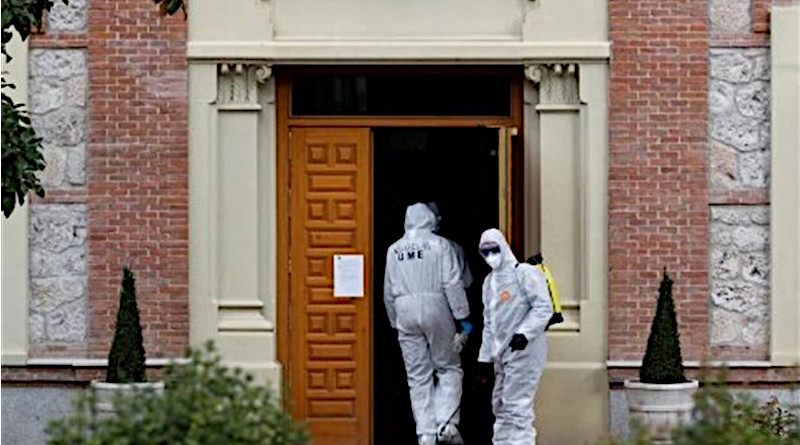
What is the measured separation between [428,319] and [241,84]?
237 cm

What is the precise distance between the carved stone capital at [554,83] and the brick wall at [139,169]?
9.04 ft

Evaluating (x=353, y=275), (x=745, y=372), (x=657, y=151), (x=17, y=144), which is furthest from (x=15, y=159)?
(x=745, y=372)

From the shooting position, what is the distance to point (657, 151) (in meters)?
17.5

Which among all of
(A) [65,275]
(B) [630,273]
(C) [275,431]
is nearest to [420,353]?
(B) [630,273]

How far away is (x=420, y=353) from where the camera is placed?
17.5 meters

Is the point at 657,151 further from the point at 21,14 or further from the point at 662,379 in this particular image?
the point at 21,14

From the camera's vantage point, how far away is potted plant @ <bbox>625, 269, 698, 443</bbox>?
650 inches

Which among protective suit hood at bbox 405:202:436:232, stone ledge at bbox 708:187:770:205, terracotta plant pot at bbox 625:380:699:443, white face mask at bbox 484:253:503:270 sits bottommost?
terracotta plant pot at bbox 625:380:699:443

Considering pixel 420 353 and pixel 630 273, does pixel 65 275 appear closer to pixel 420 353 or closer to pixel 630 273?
pixel 420 353

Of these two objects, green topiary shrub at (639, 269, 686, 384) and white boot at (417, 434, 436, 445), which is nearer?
green topiary shrub at (639, 269, 686, 384)

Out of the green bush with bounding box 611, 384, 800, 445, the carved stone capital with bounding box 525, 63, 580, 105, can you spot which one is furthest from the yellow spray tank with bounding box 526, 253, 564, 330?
the green bush with bounding box 611, 384, 800, 445

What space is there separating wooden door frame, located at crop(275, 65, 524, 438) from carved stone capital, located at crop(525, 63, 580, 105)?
30 centimetres

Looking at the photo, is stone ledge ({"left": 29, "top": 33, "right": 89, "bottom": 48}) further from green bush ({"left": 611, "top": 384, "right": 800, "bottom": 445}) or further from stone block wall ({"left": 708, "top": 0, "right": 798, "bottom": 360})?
green bush ({"left": 611, "top": 384, "right": 800, "bottom": 445})

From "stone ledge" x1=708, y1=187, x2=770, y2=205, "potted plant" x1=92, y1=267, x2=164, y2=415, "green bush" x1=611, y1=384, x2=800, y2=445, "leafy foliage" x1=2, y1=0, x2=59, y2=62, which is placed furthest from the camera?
"stone ledge" x1=708, y1=187, x2=770, y2=205
